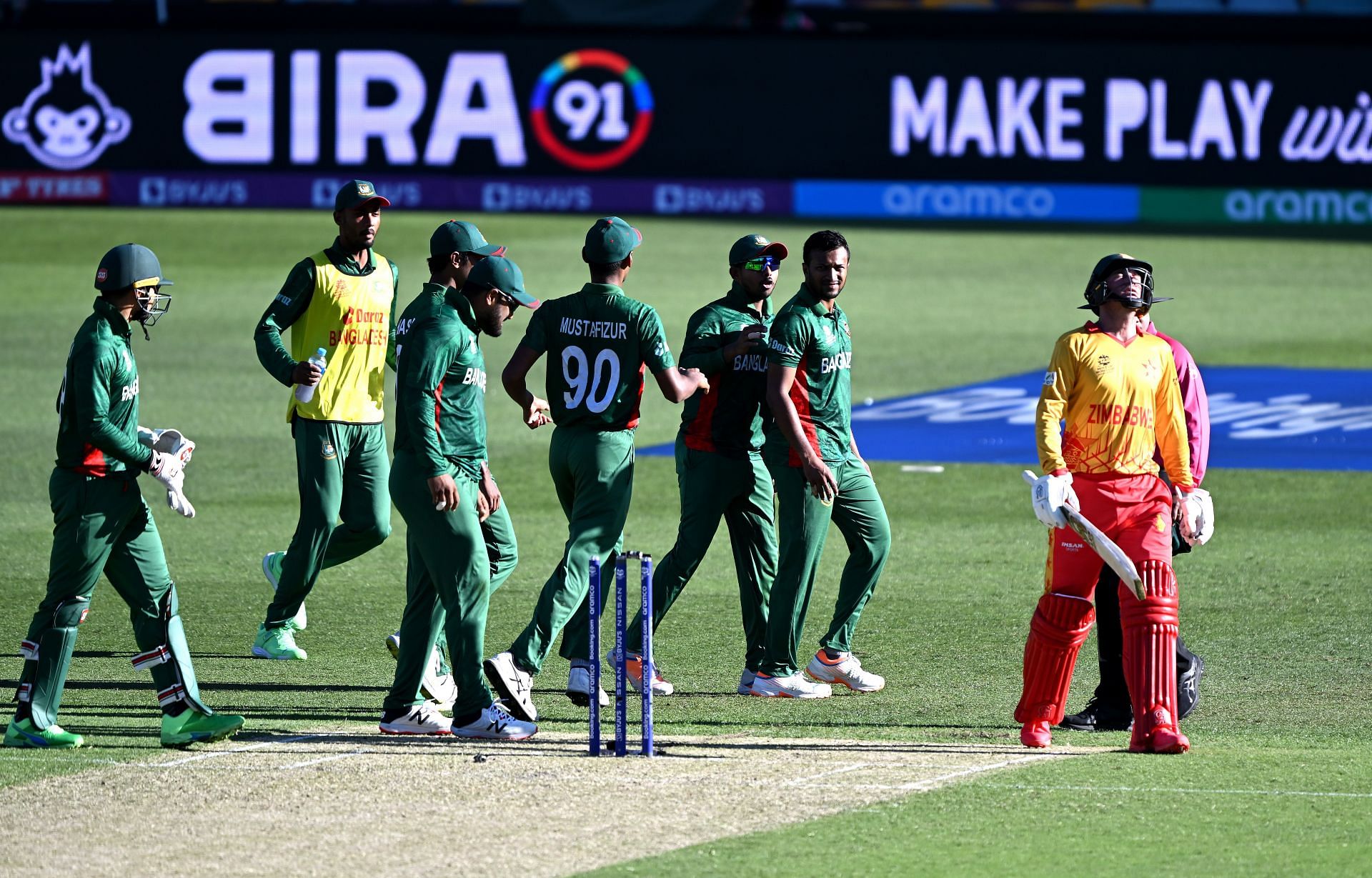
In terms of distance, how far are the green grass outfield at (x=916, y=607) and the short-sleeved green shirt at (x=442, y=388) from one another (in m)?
1.28

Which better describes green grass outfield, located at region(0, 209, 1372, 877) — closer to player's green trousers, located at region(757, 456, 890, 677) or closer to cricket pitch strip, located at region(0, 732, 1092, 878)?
cricket pitch strip, located at region(0, 732, 1092, 878)

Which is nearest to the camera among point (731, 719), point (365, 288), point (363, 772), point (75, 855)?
point (75, 855)

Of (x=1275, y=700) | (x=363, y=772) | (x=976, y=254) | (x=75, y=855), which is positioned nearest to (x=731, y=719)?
(x=363, y=772)

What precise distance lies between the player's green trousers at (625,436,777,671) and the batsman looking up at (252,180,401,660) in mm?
1579

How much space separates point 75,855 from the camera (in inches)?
267

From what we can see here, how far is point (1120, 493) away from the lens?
8.20m

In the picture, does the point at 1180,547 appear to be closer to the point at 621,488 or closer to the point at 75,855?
the point at 621,488

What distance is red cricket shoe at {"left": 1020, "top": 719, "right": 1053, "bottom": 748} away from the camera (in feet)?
27.3

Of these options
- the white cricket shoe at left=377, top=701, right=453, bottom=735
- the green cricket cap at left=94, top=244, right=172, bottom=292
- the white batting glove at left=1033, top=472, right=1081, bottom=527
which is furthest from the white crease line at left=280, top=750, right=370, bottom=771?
the white batting glove at left=1033, top=472, right=1081, bottom=527

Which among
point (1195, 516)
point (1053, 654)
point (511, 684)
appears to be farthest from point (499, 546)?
point (1195, 516)

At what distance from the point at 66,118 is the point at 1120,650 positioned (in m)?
24.4

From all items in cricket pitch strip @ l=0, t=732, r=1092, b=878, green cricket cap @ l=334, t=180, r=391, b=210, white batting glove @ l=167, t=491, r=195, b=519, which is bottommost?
cricket pitch strip @ l=0, t=732, r=1092, b=878

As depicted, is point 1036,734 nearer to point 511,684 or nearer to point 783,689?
point 783,689

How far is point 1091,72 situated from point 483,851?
79.5ft
